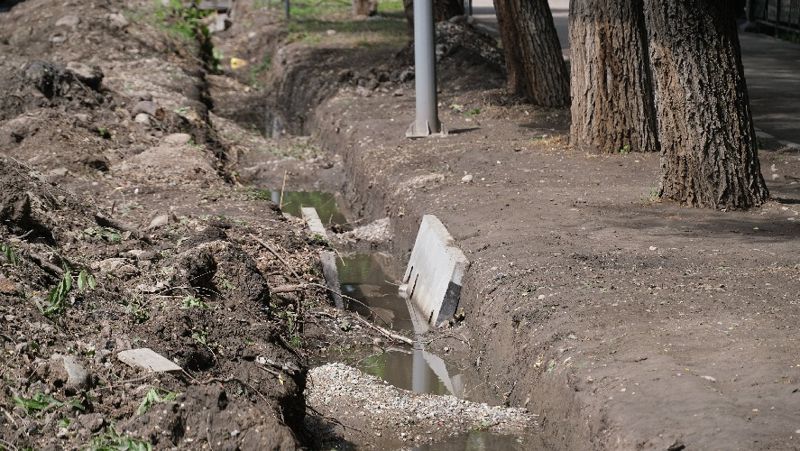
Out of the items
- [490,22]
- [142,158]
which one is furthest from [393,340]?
[490,22]

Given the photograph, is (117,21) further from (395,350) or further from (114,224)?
(395,350)

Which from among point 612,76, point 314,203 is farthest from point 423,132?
point 612,76

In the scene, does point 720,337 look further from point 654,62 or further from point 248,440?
point 654,62

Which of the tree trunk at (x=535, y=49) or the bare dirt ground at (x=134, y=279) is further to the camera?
the tree trunk at (x=535, y=49)

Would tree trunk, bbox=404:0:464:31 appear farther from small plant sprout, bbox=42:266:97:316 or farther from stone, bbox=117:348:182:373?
stone, bbox=117:348:182:373

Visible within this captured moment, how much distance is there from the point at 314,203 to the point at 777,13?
1224 centimetres

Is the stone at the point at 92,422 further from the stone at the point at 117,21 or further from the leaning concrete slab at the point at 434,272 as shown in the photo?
the stone at the point at 117,21

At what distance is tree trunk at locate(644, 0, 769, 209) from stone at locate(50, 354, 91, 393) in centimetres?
506

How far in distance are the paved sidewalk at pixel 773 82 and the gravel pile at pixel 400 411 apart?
6509 millimetres

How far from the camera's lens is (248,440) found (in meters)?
5.08

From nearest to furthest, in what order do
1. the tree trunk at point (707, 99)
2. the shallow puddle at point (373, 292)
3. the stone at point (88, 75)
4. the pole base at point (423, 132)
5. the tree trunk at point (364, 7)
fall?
the tree trunk at point (707, 99) → the shallow puddle at point (373, 292) → the pole base at point (423, 132) → the stone at point (88, 75) → the tree trunk at point (364, 7)

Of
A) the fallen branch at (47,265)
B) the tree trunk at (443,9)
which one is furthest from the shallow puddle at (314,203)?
the tree trunk at (443,9)

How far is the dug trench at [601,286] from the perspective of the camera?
5.29m

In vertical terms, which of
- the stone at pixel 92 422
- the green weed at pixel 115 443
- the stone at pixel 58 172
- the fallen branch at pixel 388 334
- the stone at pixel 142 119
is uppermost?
the stone at pixel 92 422
